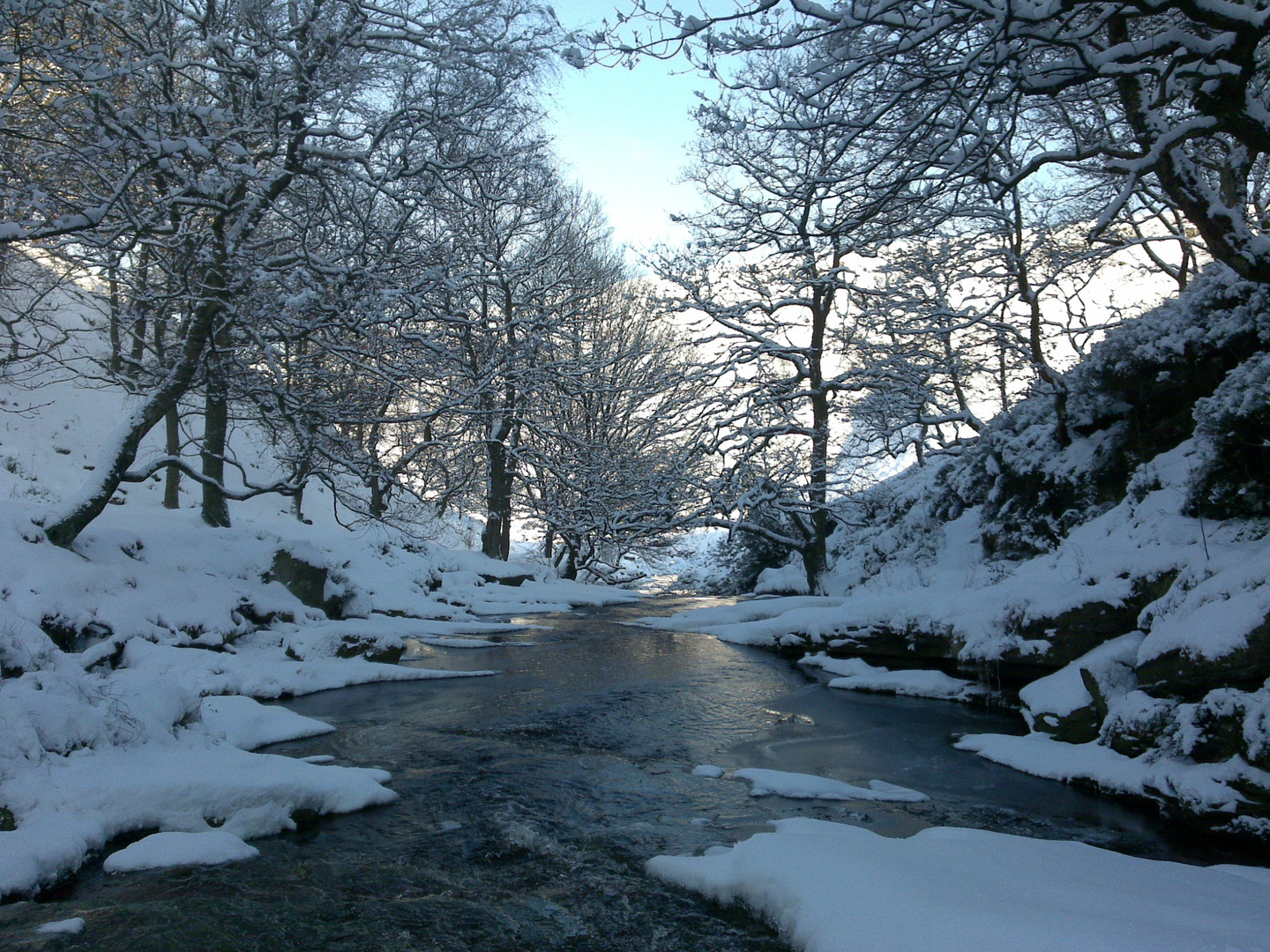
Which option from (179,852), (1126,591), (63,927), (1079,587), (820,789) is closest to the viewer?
(63,927)

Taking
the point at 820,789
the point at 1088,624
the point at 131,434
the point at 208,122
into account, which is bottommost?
the point at 820,789

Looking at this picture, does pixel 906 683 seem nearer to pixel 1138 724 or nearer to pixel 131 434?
pixel 1138 724

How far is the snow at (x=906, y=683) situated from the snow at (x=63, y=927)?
7.98 m

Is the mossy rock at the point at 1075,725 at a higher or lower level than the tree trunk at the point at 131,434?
lower

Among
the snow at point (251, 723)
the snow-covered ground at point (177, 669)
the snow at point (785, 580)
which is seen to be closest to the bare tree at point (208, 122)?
the snow-covered ground at point (177, 669)

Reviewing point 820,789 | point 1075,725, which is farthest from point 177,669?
point 1075,725

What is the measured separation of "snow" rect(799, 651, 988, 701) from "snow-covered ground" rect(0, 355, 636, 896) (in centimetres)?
496

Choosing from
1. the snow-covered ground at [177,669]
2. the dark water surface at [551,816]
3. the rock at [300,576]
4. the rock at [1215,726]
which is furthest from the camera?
the rock at [300,576]

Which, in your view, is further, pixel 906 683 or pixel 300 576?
pixel 300 576

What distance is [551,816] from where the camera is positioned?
4.72 meters

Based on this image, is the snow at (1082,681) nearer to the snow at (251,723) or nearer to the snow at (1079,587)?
the snow at (1079,587)

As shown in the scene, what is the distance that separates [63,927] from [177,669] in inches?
189

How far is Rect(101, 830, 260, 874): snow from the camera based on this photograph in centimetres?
371

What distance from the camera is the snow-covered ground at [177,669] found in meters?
3.96
